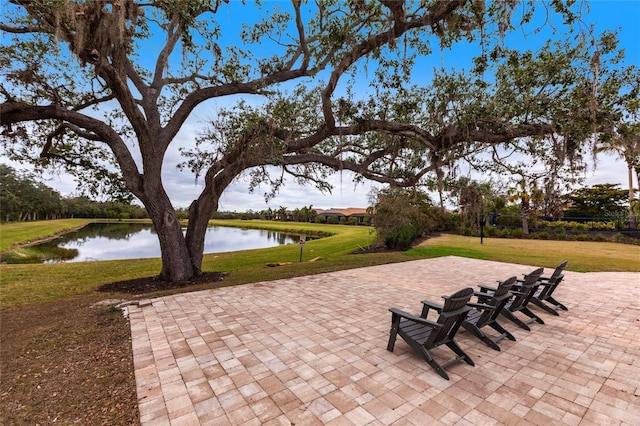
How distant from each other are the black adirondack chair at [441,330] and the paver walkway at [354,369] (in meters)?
0.13

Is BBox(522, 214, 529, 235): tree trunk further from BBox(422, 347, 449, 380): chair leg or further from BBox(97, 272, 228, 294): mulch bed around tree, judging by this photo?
BBox(422, 347, 449, 380): chair leg

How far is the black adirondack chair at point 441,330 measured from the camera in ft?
10.8

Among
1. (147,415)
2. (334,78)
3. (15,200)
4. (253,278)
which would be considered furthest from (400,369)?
(15,200)

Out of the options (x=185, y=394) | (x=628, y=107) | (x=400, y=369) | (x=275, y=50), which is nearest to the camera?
(x=185, y=394)

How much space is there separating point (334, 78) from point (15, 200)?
170 ft

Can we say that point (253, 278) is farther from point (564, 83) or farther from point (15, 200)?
point (15, 200)

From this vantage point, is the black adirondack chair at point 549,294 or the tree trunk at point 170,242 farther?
the tree trunk at point 170,242

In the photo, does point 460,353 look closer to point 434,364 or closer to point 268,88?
point 434,364

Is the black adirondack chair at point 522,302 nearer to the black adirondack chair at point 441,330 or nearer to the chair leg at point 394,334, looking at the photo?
the black adirondack chair at point 441,330

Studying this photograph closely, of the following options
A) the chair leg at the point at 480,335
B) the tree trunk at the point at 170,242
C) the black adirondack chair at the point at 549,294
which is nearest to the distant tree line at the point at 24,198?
the tree trunk at the point at 170,242

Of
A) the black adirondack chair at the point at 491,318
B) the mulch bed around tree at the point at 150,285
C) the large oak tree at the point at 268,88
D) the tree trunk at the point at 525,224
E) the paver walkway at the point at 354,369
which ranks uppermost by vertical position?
the large oak tree at the point at 268,88

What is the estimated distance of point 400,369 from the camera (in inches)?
132

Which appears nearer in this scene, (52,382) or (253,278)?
(52,382)

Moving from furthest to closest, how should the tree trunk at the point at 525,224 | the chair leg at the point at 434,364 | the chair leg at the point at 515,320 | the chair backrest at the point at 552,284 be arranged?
the tree trunk at the point at 525,224 → the chair backrest at the point at 552,284 → the chair leg at the point at 515,320 → the chair leg at the point at 434,364
